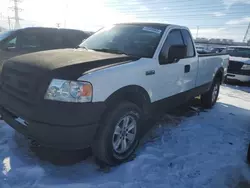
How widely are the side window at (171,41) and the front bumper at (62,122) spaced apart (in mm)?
1442

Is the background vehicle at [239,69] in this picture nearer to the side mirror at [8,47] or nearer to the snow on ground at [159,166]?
the snow on ground at [159,166]

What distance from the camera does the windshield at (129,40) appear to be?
3.38 meters

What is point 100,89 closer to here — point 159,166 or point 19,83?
point 19,83

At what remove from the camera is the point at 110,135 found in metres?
2.64

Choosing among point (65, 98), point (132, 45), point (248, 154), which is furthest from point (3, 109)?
point (248, 154)

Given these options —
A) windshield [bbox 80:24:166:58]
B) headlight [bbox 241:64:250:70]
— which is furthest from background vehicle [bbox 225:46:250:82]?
windshield [bbox 80:24:166:58]

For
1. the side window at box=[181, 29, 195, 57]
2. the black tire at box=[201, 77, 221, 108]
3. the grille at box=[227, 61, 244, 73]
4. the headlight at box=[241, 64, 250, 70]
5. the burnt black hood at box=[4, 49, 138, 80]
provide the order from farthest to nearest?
the grille at box=[227, 61, 244, 73] < the headlight at box=[241, 64, 250, 70] < the black tire at box=[201, 77, 221, 108] < the side window at box=[181, 29, 195, 57] < the burnt black hood at box=[4, 49, 138, 80]

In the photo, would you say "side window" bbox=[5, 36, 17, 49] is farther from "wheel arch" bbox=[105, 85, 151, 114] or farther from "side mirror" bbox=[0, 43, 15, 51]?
"wheel arch" bbox=[105, 85, 151, 114]

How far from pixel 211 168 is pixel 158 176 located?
31.1 inches

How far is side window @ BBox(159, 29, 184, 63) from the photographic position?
340 cm

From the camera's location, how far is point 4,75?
2990 mm

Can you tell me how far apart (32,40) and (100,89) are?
5238mm

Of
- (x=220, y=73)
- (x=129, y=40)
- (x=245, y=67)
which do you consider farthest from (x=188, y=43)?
(x=245, y=67)

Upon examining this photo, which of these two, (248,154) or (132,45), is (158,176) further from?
(132,45)
